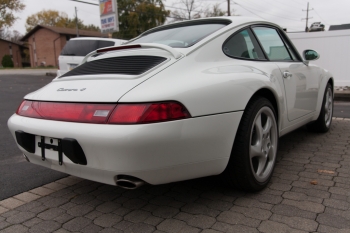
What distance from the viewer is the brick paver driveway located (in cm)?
210

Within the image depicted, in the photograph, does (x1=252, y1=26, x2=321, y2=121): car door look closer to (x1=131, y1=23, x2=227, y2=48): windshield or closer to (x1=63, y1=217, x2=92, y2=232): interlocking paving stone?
(x1=131, y1=23, x2=227, y2=48): windshield

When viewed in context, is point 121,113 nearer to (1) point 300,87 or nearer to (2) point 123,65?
(2) point 123,65

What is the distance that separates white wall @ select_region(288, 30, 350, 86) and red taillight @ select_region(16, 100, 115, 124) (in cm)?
1067

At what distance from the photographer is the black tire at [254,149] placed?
2.32 meters

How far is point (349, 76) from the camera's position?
10922 millimetres

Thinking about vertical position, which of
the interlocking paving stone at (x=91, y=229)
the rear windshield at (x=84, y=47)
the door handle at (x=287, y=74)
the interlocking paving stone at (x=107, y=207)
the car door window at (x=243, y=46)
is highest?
the rear windshield at (x=84, y=47)

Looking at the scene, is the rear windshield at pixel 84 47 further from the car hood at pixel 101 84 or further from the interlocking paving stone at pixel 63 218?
the interlocking paving stone at pixel 63 218

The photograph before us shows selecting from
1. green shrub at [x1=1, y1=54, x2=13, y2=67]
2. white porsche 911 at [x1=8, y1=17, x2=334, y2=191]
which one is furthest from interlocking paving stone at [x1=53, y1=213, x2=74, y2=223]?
green shrub at [x1=1, y1=54, x2=13, y2=67]

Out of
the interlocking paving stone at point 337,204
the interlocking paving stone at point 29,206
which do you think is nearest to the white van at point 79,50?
the interlocking paving stone at point 29,206

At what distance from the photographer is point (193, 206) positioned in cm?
238

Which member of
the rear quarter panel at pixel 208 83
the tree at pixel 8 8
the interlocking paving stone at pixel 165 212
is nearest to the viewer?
the rear quarter panel at pixel 208 83

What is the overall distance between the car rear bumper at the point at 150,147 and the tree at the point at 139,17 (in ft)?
148

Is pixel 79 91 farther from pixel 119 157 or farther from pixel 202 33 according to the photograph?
pixel 202 33

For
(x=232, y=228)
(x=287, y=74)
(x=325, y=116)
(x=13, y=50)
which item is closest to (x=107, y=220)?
(x=232, y=228)
